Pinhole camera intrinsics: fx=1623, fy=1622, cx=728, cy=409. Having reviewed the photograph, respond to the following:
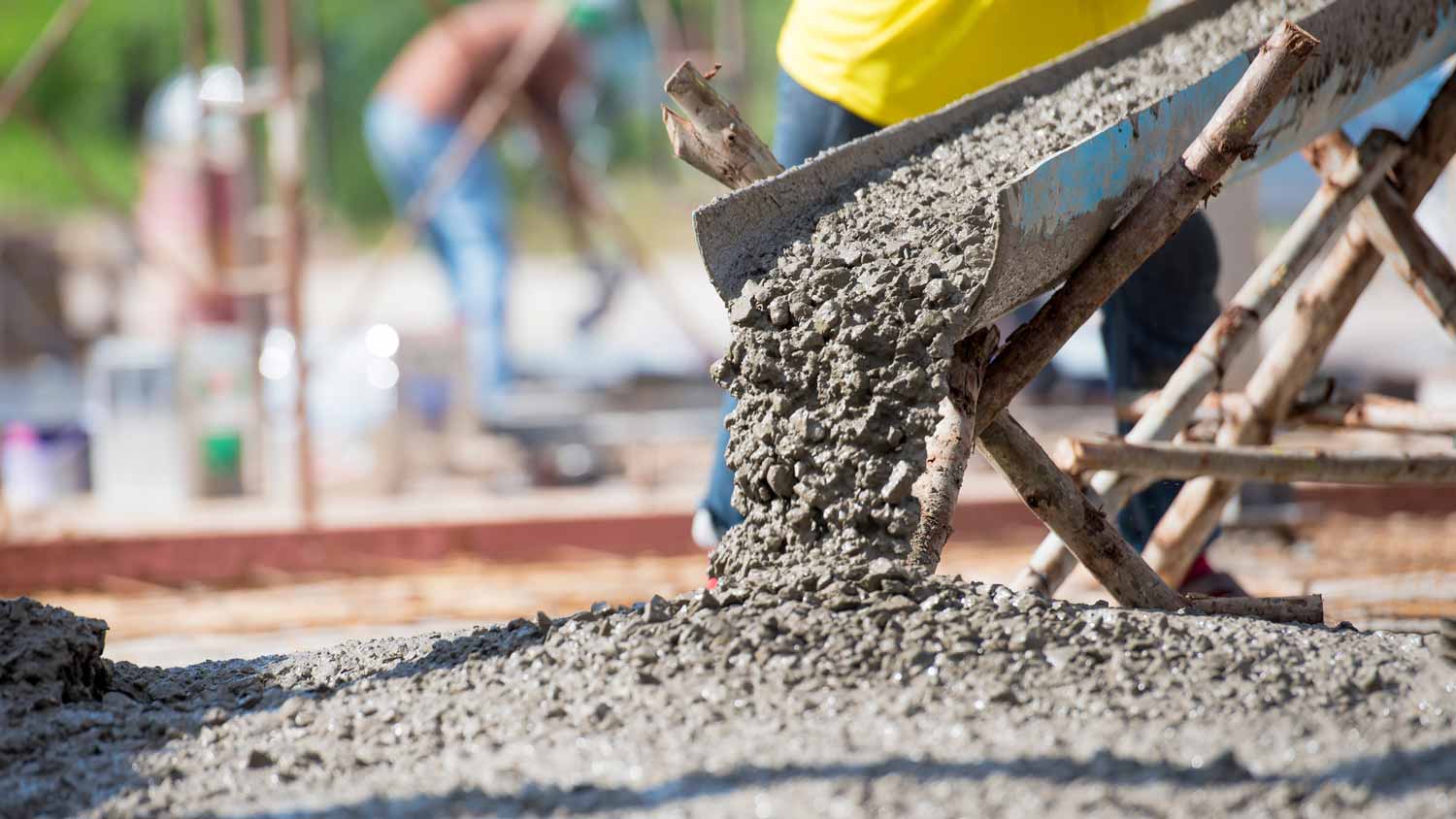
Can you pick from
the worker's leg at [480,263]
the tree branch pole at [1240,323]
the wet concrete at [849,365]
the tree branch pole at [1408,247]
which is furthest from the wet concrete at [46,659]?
the worker's leg at [480,263]

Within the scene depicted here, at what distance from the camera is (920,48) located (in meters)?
2.61

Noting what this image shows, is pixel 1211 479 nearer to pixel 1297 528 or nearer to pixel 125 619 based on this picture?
pixel 1297 528

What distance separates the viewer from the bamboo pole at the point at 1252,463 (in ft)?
A: 7.87

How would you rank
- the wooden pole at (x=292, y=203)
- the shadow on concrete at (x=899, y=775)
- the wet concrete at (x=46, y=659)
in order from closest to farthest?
the shadow on concrete at (x=899, y=775) < the wet concrete at (x=46, y=659) < the wooden pole at (x=292, y=203)

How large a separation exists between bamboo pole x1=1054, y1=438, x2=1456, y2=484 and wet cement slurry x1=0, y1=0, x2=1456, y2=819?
47cm

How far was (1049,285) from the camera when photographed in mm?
2152

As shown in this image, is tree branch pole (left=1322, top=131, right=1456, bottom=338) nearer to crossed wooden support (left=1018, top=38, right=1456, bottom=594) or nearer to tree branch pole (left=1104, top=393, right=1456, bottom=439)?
crossed wooden support (left=1018, top=38, right=1456, bottom=594)

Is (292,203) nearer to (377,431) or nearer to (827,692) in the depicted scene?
(377,431)

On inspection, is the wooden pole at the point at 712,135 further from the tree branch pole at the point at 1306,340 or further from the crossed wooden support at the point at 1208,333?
the tree branch pole at the point at 1306,340

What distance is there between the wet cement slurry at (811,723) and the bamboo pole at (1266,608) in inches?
4.9

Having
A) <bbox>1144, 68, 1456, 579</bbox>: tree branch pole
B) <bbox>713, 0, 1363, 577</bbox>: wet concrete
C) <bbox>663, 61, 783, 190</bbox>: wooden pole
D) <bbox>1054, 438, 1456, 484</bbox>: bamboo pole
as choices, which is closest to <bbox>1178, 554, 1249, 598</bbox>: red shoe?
<bbox>1144, 68, 1456, 579</bbox>: tree branch pole

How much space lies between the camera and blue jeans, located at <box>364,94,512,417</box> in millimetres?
6336

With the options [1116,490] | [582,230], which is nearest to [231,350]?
[582,230]

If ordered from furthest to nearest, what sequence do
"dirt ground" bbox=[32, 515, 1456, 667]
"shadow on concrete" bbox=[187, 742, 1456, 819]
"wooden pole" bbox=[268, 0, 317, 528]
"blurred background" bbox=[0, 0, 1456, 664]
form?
"wooden pole" bbox=[268, 0, 317, 528]
"blurred background" bbox=[0, 0, 1456, 664]
"dirt ground" bbox=[32, 515, 1456, 667]
"shadow on concrete" bbox=[187, 742, 1456, 819]
